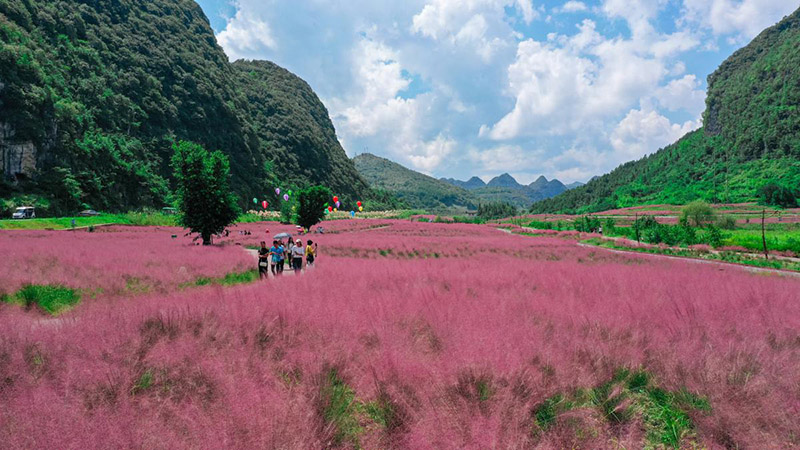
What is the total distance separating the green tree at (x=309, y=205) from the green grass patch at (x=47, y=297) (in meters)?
37.2

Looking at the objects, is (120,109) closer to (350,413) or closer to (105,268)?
(105,268)

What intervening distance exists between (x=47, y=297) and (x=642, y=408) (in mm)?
12412

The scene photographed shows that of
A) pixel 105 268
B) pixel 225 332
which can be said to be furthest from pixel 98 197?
pixel 225 332

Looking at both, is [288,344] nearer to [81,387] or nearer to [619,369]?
[81,387]

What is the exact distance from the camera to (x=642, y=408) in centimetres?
367

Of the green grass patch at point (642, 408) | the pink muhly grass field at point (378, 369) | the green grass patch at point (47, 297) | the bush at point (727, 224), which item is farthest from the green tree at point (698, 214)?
the green grass patch at point (47, 297)

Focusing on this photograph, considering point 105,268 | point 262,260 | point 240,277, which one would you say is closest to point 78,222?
point 105,268

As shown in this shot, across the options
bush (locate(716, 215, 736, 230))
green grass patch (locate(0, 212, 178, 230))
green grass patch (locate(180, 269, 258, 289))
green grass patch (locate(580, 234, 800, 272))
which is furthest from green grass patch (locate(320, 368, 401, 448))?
bush (locate(716, 215, 736, 230))

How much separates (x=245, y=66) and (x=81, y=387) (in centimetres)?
22454

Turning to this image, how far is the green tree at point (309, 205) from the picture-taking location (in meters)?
46.5

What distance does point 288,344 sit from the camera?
4500 mm

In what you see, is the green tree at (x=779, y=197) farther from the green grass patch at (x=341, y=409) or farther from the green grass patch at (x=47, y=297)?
the green grass patch at (x=47, y=297)

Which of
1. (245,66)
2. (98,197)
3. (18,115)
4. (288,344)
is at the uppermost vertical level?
(245,66)

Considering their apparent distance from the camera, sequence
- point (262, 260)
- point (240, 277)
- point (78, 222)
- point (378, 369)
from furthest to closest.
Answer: point (78, 222), point (240, 277), point (262, 260), point (378, 369)
